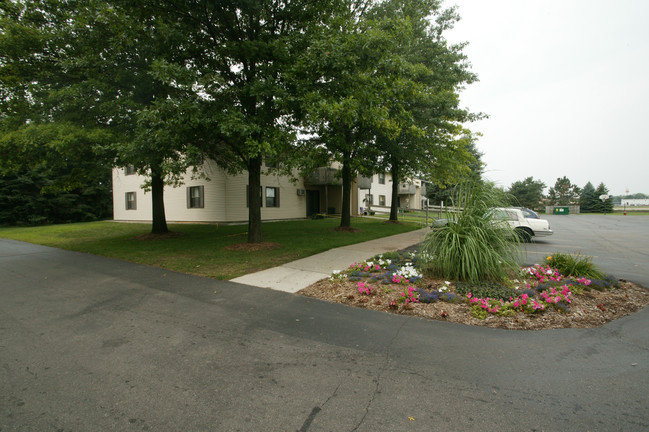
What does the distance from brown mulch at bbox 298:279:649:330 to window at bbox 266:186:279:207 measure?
51.8 ft

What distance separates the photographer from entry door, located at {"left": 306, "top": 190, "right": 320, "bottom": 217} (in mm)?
24672

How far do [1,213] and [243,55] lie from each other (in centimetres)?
2827

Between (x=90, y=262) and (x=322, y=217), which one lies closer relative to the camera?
(x=90, y=262)

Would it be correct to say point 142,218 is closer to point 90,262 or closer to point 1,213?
point 1,213

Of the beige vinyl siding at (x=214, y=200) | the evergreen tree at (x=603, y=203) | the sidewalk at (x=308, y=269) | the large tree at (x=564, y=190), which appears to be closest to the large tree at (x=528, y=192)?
the evergreen tree at (x=603, y=203)

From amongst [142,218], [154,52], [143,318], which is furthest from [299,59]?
[142,218]

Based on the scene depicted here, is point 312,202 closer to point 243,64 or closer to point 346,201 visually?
point 346,201

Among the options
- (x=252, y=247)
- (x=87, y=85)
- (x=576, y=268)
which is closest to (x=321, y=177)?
(x=252, y=247)

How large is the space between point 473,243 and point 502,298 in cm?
110

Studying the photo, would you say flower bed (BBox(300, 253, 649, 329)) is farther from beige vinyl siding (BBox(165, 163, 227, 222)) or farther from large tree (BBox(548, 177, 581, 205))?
large tree (BBox(548, 177, 581, 205))

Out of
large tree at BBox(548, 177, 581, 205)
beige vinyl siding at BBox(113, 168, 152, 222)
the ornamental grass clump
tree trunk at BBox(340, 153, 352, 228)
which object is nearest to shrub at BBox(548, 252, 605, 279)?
the ornamental grass clump

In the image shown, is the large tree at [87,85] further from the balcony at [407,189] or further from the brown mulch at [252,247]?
the balcony at [407,189]

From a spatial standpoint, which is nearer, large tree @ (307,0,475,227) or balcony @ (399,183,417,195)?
large tree @ (307,0,475,227)

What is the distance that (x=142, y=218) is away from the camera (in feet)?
76.2
